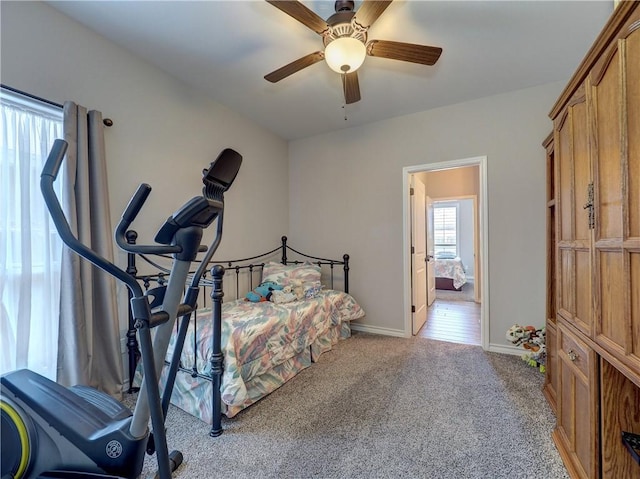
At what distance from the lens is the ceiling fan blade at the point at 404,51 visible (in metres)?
1.77

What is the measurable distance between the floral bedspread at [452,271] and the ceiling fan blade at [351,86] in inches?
201

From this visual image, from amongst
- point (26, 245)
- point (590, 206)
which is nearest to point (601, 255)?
point (590, 206)

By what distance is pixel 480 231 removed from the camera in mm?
3041

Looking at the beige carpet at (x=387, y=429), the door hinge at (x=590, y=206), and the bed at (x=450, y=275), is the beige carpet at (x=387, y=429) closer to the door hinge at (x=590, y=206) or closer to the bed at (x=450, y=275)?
the door hinge at (x=590, y=206)

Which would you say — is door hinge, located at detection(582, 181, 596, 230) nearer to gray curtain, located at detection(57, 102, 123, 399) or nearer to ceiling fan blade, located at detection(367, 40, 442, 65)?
ceiling fan blade, located at detection(367, 40, 442, 65)

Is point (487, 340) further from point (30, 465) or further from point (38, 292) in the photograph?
point (38, 292)

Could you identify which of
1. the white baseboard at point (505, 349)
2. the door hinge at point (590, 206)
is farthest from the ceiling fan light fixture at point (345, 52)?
the white baseboard at point (505, 349)

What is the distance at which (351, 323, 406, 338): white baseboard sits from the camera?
3393mm

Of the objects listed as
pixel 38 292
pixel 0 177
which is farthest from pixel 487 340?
pixel 0 177

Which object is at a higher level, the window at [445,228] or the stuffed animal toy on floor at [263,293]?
the window at [445,228]

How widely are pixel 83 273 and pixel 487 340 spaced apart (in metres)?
3.49

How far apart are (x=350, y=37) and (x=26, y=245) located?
7.36ft

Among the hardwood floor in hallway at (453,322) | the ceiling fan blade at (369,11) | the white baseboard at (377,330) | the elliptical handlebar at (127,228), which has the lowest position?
the hardwood floor in hallway at (453,322)

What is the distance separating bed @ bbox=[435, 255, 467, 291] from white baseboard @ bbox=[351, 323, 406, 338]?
11.5 feet
